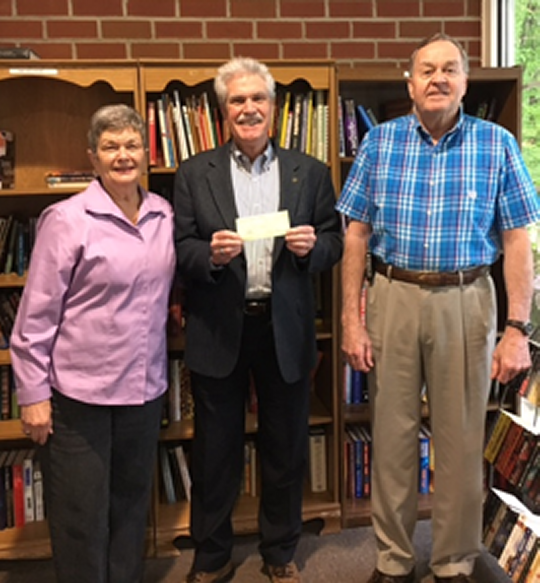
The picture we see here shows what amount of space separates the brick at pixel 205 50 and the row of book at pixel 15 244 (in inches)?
35.9

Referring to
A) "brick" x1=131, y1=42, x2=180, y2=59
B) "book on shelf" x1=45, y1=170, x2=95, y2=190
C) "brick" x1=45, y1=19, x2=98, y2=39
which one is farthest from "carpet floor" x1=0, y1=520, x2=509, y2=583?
"brick" x1=45, y1=19, x2=98, y2=39

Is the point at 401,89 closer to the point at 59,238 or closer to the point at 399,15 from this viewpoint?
the point at 399,15

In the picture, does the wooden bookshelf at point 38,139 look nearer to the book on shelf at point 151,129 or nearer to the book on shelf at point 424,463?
the book on shelf at point 151,129

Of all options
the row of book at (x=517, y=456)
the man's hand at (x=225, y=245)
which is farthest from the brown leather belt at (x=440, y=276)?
the row of book at (x=517, y=456)

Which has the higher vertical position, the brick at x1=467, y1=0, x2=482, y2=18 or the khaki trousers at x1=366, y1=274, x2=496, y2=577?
the brick at x1=467, y1=0, x2=482, y2=18

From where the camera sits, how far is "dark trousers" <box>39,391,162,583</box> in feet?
5.88

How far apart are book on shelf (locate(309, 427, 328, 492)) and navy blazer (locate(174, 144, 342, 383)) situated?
659mm

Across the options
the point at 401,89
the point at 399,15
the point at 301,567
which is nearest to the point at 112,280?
the point at 301,567

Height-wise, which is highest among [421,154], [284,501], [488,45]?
[488,45]

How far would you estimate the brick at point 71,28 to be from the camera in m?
2.60

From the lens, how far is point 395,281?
1960 mm

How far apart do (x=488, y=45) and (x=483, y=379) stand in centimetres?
159

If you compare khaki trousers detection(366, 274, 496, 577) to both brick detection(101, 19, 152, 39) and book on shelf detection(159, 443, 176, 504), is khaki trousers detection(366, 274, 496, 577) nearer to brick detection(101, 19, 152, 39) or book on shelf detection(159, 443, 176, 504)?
book on shelf detection(159, 443, 176, 504)

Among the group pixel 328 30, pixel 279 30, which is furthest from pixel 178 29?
pixel 328 30
